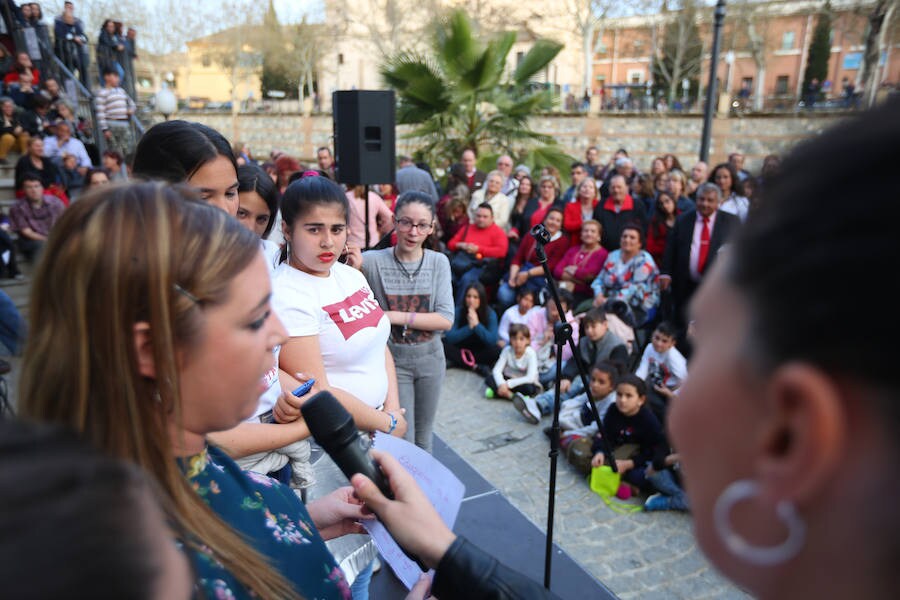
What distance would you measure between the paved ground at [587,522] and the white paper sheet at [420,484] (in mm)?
2165

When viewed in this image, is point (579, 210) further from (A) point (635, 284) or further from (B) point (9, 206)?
(B) point (9, 206)

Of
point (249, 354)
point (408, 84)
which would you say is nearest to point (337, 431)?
point (249, 354)

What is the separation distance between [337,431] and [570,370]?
4.46 m

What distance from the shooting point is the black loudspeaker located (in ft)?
15.5

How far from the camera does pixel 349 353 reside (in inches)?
95.0

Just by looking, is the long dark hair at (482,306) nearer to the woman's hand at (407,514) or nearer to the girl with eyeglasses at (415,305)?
the girl with eyeglasses at (415,305)

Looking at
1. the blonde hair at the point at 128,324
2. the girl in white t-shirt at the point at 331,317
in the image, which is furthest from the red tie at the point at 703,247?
the blonde hair at the point at 128,324

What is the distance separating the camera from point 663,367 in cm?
475

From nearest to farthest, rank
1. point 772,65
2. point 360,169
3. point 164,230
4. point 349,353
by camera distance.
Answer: point 164,230 < point 349,353 < point 360,169 < point 772,65

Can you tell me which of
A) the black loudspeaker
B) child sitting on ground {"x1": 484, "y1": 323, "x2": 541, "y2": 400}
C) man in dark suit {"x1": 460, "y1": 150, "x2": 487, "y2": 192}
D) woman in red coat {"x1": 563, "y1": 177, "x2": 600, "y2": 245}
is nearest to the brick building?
man in dark suit {"x1": 460, "y1": 150, "x2": 487, "y2": 192}

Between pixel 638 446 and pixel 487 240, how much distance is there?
3218 millimetres

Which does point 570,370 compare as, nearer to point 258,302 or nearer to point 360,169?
point 360,169

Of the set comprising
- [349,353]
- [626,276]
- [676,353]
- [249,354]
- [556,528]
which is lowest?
[556,528]

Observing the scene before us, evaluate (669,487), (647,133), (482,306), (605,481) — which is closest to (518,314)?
(482,306)
